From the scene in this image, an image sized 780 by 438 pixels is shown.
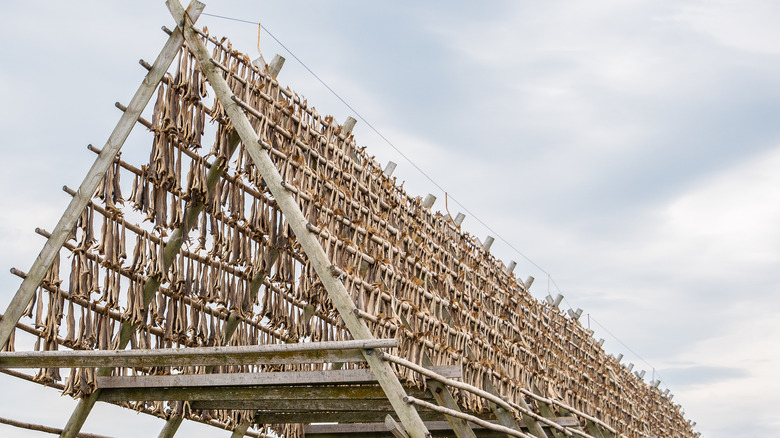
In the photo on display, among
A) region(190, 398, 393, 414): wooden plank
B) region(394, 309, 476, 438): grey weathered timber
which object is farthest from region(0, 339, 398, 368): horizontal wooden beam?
region(190, 398, 393, 414): wooden plank

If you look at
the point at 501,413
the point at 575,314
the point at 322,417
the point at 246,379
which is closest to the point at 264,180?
the point at 246,379

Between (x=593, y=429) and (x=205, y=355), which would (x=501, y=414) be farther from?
(x=593, y=429)

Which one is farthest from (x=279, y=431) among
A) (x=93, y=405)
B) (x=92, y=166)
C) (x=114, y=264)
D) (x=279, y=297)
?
(x=92, y=166)

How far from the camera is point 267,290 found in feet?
19.4

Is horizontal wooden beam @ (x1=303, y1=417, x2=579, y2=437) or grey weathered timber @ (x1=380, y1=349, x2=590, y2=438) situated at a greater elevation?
horizontal wooden beam @ (x1=303, y1=417, x2=579, y2=437)

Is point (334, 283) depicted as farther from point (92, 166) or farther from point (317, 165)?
point (92, 166)

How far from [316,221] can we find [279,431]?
321 centimetres

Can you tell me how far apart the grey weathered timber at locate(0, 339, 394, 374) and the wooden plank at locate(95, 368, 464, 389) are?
0.35m

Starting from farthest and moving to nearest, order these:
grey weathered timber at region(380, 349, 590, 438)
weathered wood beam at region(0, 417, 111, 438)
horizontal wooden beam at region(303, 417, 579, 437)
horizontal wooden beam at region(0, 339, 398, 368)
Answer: horizontal wooden beam at region(303, 417, 579, 437)
weathered wood beam at region(0, 417, 111, 438)
grey weathered timber at region(380, 349, 590, 438)
horizontal wooden beam at region(0, 339, 398, 368)

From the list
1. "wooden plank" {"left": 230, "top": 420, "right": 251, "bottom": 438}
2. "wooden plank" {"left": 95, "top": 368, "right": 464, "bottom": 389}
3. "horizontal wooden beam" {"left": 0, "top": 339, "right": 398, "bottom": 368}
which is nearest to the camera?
"horizontal wooden beam" {"left": 0, "top": 339, "right": 398, "bottom": 368}

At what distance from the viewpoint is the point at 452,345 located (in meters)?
5.23

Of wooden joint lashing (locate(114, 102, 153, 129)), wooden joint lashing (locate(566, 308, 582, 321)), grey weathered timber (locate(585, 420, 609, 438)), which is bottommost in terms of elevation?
grey weathered timber (locate(585, 420, 609, 438))

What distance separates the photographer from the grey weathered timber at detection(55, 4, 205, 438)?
4.50 meters

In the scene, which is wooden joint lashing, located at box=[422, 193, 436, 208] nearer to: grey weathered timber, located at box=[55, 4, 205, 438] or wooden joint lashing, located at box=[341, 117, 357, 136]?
wooden joint lashing, located at box=[341, 117, 357, 136]
